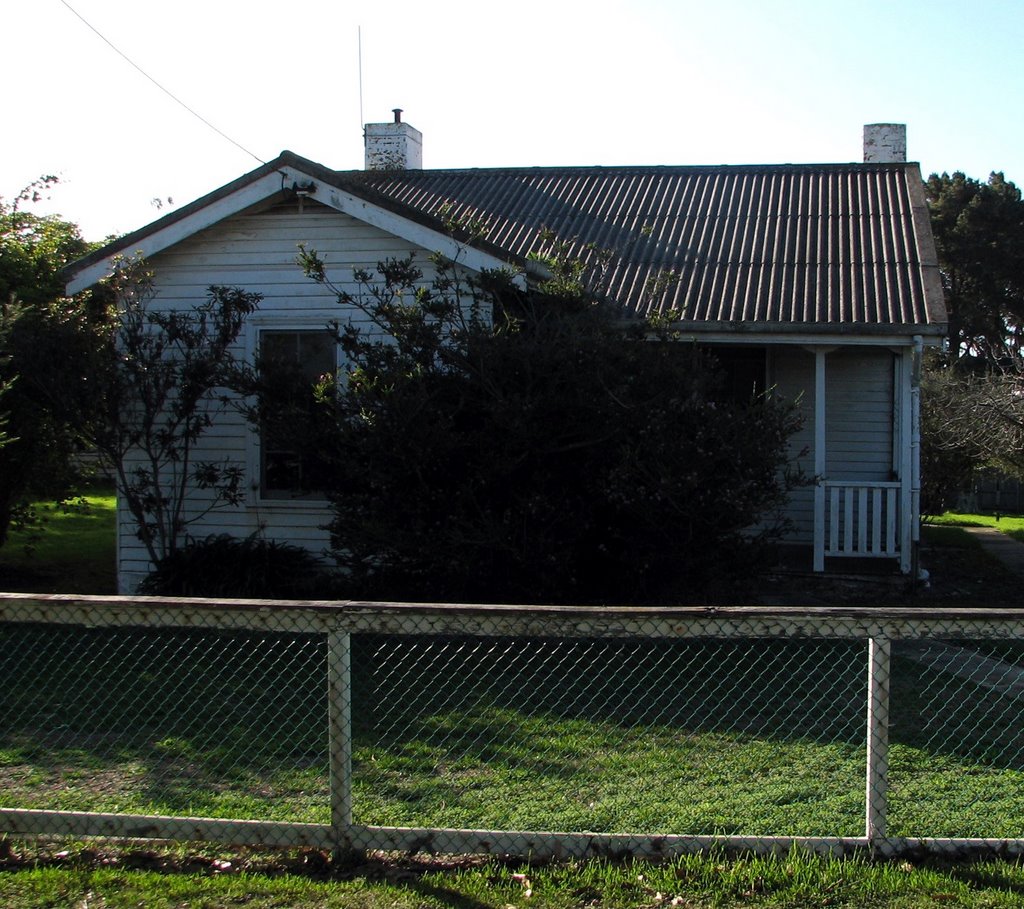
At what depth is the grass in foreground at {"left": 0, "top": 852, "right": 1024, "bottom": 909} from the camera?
3.87m

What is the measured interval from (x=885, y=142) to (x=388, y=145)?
25.9ft

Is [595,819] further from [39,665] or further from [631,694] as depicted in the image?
[39,665]

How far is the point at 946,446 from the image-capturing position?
52.3ft

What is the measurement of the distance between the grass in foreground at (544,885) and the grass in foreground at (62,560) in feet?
23.0

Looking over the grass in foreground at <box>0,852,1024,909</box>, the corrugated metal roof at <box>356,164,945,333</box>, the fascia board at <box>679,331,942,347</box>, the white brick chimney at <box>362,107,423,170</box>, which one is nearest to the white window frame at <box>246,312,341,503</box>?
the corrugated metal roof at <box>356,164,945,333</box>

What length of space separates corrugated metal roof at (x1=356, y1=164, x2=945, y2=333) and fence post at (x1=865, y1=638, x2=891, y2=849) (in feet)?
17.4

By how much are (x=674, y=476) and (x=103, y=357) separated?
5.07m

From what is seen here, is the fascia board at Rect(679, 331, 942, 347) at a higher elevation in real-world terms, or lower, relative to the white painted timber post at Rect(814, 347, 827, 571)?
higher

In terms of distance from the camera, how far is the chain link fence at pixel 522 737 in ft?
13.7

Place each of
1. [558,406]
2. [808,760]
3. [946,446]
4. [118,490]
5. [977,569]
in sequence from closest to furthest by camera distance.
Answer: [808,760] → [558,406] → [118,490] → [977,569] → [946,446]

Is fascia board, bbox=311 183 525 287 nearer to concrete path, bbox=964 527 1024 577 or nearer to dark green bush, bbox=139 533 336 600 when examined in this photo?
dark green bush, bbox=139 533 336 600

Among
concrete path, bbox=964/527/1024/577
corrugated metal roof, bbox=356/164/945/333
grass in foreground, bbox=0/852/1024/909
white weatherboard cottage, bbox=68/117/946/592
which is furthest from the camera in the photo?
concrete path, bbox=964/527/1024/577

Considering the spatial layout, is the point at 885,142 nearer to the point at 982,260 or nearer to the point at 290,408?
the point at 290,408

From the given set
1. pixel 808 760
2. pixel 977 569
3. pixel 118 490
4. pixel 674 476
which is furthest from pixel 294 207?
pixel 977 569
